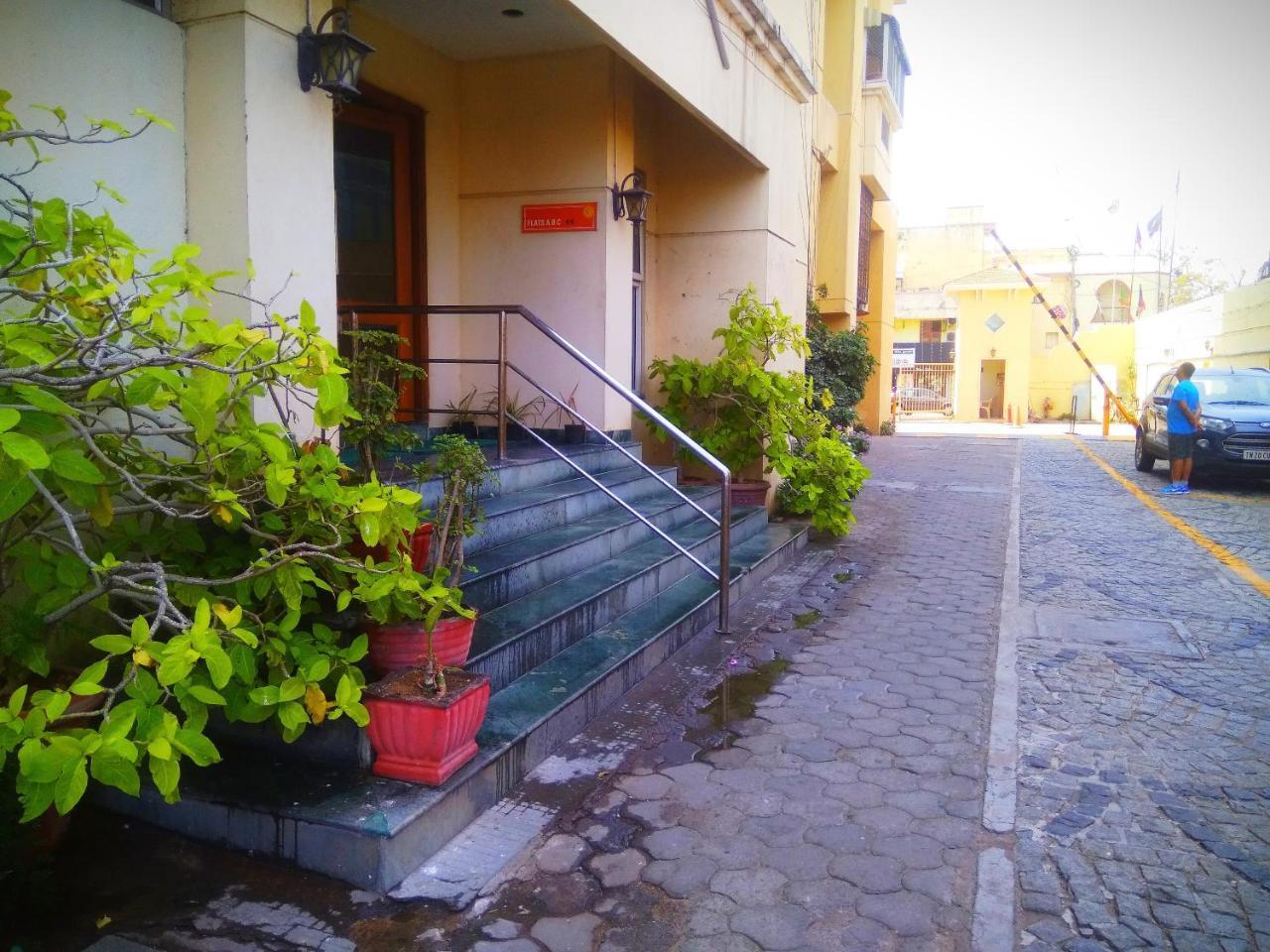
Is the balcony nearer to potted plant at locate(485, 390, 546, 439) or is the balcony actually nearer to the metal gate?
potted plant at locate(485, 390, 546, 439)

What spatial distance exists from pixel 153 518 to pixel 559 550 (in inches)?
97.6

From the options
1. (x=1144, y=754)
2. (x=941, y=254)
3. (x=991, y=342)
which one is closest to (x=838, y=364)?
(x=1144, y=754)

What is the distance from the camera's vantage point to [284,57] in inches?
155

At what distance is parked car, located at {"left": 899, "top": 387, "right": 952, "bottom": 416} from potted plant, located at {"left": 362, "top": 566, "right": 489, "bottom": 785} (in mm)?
31750

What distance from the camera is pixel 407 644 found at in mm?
3557

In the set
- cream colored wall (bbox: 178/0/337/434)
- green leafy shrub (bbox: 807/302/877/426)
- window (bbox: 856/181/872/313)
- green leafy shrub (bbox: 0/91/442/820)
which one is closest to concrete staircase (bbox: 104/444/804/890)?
green leafy shrub (bbox: 0/91/442/820)

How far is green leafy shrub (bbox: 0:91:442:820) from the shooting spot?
2305mm

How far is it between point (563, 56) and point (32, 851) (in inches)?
262

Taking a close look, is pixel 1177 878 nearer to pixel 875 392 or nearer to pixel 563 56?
pixel 563 56

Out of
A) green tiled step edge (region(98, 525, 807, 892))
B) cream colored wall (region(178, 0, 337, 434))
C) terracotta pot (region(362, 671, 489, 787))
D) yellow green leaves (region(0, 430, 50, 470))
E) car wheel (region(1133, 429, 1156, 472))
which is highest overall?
cream colored wall (region(178, 0, 337, 434))

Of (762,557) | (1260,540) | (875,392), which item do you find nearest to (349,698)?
(762,557)

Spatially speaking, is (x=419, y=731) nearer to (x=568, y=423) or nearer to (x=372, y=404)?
(x=372, y=404)

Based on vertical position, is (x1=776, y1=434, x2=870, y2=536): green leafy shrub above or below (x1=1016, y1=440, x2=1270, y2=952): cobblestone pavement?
above

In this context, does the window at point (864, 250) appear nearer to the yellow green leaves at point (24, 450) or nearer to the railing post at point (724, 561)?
the railing post at point (724, 561)
